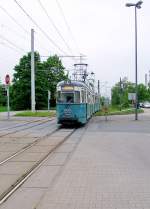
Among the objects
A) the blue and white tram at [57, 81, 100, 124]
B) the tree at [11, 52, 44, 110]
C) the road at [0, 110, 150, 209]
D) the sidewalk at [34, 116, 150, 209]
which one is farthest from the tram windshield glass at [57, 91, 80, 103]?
the tree at [11, 52, 44, 110]

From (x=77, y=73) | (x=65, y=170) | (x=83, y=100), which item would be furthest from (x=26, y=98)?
(x=65, y=170)

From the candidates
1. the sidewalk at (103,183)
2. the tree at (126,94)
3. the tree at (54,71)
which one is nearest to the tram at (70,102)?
the sidewalk at (103,183)

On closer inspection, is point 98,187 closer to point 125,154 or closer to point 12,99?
point 125,154

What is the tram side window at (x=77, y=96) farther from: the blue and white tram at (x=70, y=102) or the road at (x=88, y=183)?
the road at (x=88, y=183)

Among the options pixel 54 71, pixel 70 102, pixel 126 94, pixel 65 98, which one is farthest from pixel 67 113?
pixel 54 71

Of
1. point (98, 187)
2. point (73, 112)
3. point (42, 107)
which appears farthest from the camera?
point (42, 107)

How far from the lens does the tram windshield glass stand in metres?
32.3

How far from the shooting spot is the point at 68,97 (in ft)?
106

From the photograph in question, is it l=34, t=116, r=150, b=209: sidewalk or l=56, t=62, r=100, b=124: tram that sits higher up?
l=56, t=62, r=100, b=124: tram

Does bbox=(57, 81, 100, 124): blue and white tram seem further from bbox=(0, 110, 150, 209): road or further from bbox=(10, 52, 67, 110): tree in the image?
bbox=(10, 52, 67, 110): tree

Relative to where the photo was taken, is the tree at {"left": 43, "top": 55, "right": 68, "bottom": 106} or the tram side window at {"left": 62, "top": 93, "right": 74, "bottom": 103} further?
the tree at {"left": 43, "top": 55, "right": 68, "bottom": 106}

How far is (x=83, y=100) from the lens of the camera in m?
33.6

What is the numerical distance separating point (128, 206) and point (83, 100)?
25.7 m

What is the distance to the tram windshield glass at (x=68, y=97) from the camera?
32281 millimetres
